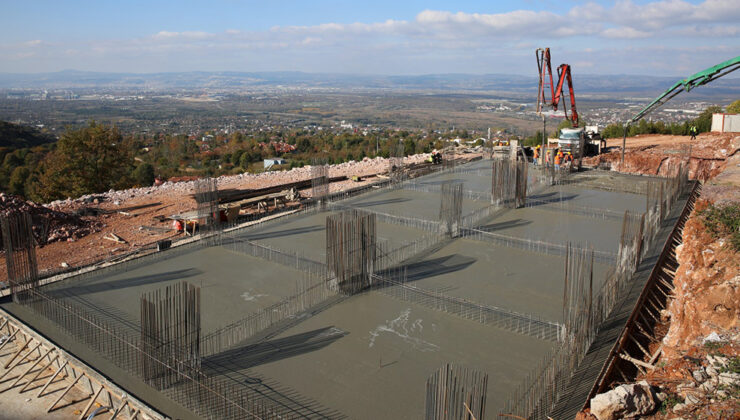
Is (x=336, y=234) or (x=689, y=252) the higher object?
(x=336, y=234)

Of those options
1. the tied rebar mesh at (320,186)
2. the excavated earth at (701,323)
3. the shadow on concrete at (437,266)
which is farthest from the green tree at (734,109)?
the shadow on concrete at (437,266)

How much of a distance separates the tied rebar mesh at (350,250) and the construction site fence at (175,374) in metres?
3.07

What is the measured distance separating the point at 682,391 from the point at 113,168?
2503cm

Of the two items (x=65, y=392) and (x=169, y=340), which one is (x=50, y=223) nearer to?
(x=65, y=392)

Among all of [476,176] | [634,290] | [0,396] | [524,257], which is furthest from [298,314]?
[476,176]

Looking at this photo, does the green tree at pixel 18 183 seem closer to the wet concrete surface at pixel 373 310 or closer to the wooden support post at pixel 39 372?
the wet concrete surface at pixel 373 310

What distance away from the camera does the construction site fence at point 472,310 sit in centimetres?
813

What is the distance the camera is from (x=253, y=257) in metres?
11.5

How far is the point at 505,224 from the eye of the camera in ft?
45.6

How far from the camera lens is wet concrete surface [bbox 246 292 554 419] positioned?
6500 millimetres

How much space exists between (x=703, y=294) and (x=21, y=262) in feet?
39.3

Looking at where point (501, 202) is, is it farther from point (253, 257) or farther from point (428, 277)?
point (253, 257)

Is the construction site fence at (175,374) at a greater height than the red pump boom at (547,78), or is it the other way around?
the red pump boom at (547,78)

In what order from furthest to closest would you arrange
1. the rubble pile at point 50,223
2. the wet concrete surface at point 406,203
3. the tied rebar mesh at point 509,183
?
the tied rebar mesh at point 509,183, the wet concrete surface at point 406,203, the rubble pile at point 50,223
